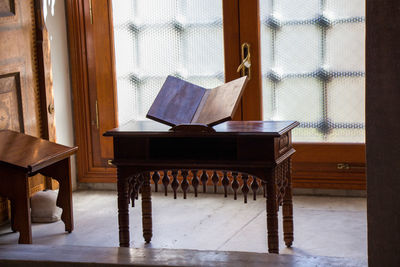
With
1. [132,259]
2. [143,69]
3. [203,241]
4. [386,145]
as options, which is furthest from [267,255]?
[143,69]

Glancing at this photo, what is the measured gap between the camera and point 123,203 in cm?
396

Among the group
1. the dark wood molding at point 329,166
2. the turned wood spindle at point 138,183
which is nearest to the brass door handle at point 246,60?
the dark wood molding at point 329,166

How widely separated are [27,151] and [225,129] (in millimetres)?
1232

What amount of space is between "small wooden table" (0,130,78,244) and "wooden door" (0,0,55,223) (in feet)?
1.06

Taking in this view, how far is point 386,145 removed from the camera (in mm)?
2270

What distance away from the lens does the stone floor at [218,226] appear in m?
4.21

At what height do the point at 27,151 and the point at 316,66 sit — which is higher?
the point at 316,66

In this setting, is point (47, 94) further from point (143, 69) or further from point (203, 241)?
point (203, 241)

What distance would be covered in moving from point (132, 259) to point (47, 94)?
2649 mm

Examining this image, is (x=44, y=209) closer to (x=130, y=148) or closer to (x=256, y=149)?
(x=130, y=148)

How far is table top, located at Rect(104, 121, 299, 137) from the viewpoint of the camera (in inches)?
144

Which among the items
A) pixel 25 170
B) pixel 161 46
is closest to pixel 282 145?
pixel 25 170

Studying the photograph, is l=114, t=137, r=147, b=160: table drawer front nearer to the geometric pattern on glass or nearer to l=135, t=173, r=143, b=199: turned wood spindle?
l=135, t=173, r=143, b=199: turned wood spindle

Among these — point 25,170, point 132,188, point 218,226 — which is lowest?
point 218,226
